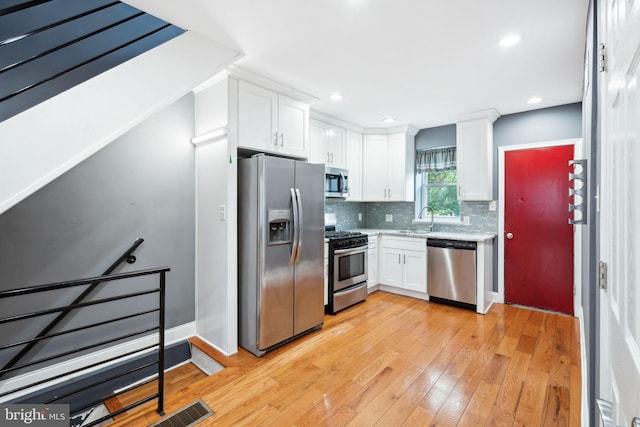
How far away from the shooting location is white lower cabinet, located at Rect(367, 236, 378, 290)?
4.28 metres

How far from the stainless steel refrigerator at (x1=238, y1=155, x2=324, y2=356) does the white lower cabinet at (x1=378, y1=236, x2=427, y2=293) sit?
1649 millimetres

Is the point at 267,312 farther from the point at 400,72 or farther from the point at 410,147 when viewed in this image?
the point at 410,147

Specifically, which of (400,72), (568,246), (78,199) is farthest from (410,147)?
(78,199)

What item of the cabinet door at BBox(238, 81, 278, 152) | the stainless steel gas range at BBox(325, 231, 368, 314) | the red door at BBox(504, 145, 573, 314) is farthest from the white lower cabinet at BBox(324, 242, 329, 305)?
the red door at BBox(504, 145, 573, 314)

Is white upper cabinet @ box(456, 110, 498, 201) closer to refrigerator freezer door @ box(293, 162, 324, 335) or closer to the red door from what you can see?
the red door

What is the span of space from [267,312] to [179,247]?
3.72ft

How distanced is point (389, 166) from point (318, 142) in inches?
53.3

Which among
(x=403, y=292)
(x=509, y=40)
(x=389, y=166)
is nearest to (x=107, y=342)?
(x=509, y=40)

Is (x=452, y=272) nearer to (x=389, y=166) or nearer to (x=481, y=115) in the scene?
(x=389, y=166)

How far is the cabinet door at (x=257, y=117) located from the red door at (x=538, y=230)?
3104 millimetres

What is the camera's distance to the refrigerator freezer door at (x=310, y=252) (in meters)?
2.97

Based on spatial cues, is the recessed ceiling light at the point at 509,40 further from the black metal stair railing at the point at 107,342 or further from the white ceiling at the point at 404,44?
the black metal stair railing at the point at 107,342

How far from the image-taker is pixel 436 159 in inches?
182

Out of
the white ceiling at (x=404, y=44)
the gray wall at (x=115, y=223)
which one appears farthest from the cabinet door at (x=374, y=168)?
the gray wall at (x=115, y=223)
